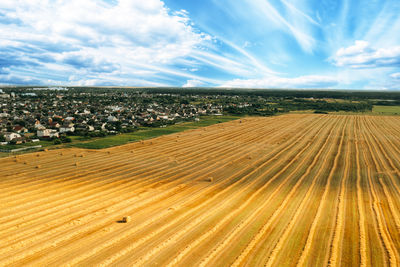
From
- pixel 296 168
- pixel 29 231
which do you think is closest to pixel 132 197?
pixel 29 231

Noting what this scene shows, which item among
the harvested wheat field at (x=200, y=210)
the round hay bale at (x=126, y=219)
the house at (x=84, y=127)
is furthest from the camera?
Answer: the house at (x=84, y=127)

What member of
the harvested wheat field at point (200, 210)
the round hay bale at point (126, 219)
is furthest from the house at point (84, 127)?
the round hay bale at point (126, 219)

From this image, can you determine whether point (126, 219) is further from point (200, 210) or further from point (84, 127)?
point (84, 127)

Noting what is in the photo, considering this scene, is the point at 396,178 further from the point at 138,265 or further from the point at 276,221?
the point at 138,265

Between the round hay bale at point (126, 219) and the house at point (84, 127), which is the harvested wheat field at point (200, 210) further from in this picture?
the house at point (84, 127)

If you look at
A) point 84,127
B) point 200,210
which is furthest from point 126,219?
point 84,127

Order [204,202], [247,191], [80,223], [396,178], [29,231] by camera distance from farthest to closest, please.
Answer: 1. [396,178]
2. [247,191]
3. [204,202]
4. [80,223]
5. [29,231]

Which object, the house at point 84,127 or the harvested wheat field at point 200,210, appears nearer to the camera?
the harvested wheat field at point 200,210

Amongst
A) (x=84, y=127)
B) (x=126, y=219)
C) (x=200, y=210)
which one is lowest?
(x=84, y=127)
